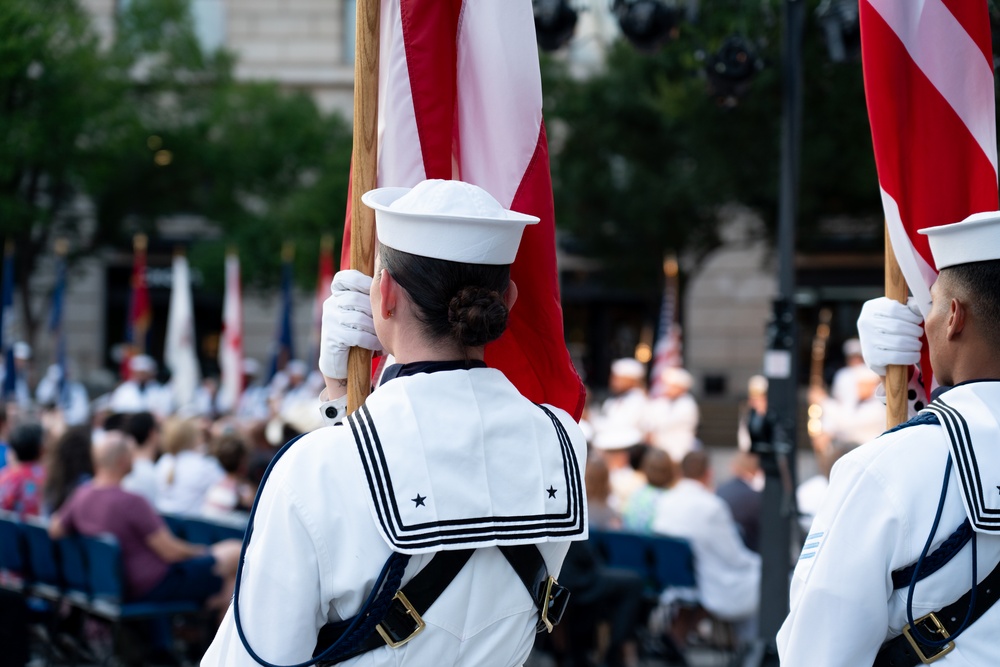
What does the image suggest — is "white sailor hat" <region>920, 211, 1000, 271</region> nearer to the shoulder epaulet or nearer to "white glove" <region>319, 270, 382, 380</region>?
the shoulder epaulet

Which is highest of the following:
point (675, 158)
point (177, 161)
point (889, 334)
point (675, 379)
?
point (889, 334)

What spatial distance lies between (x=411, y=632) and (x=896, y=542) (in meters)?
0.90

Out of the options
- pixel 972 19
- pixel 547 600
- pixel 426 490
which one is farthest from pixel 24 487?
pixel 972 19

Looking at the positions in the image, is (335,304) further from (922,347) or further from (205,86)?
(205,86)

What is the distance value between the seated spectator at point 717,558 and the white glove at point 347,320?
5.57 m

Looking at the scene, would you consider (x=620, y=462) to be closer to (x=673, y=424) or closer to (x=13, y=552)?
(x=673, y=424)

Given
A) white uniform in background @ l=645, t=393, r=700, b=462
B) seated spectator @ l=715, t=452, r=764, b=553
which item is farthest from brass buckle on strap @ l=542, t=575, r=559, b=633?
white uniform in background @ l=645, t=393, r=700, b=462

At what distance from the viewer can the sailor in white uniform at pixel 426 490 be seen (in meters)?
2.06

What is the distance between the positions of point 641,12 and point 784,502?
3.40 metres

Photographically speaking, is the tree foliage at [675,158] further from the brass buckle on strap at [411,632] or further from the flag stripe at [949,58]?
the brass buckle on strap at [411,632]

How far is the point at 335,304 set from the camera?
8.30ft

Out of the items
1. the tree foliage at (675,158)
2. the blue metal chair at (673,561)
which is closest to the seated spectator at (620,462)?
the blue metal chair at (673,561)

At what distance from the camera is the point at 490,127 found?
306 cm

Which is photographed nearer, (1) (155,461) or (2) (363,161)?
(2) (363,161)
